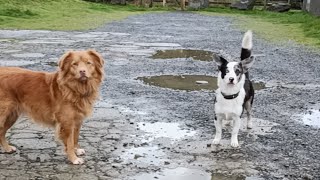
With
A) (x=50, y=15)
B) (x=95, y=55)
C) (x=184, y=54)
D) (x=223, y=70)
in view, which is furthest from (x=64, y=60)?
(x=50, y=15)

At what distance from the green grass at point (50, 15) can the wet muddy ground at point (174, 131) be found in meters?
7.56

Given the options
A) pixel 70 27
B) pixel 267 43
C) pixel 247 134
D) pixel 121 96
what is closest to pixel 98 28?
pixel 70 27

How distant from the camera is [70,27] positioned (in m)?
19.8

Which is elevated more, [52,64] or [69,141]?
[69,141]

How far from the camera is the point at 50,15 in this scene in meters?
24.2

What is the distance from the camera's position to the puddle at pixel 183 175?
469 cm

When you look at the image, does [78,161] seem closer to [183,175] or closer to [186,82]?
[183,175]

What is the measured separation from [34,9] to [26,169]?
21453 mm

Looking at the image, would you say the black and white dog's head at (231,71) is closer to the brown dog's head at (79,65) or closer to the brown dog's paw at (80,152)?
the brown dog's head at (79,65)

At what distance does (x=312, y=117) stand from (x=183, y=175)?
3001 mm

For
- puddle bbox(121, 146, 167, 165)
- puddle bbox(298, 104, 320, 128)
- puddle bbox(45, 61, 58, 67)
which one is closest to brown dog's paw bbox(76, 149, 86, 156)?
puddle bbox(121, 146, 167, 165)

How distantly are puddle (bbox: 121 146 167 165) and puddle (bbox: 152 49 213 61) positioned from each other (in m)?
6.98

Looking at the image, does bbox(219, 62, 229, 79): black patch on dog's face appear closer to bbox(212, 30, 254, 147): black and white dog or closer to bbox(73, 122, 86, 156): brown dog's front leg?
bbox(212, 30, 254, 147): black and white dog

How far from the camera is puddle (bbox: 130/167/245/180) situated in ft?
15.4
